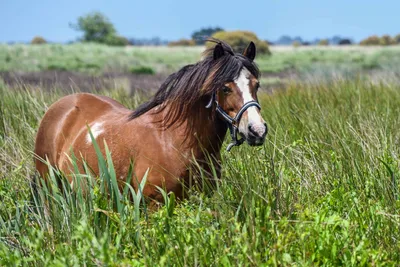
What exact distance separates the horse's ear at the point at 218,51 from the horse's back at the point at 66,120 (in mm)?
1161

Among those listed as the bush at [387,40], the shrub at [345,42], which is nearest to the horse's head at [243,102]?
the bush at [387,40]

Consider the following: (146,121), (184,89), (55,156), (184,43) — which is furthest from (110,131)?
(184,43)

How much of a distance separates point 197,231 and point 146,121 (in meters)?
1.23

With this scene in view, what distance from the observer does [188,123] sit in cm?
412

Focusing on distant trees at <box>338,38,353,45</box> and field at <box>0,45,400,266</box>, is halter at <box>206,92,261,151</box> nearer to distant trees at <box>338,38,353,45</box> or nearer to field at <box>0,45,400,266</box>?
field at <box>0,45,400,266</box>

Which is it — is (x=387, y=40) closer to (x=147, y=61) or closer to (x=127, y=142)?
(x=147, y=61)

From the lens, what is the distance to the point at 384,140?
192 inches

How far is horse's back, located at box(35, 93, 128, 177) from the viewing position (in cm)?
506

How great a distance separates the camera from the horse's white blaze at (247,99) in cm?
362

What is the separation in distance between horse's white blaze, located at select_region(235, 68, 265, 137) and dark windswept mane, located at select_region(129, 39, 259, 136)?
0.12ft

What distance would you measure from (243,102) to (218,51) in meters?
0.44

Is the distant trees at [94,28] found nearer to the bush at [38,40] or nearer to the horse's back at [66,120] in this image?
the bush at [38,40]

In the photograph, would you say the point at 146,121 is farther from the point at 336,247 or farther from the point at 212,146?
the point at 336,247

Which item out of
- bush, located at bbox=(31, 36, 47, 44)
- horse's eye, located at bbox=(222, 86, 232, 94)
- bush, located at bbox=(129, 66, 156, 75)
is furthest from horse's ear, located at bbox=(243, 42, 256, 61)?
bush, located at bbox=(31, 36, 47, 44)
